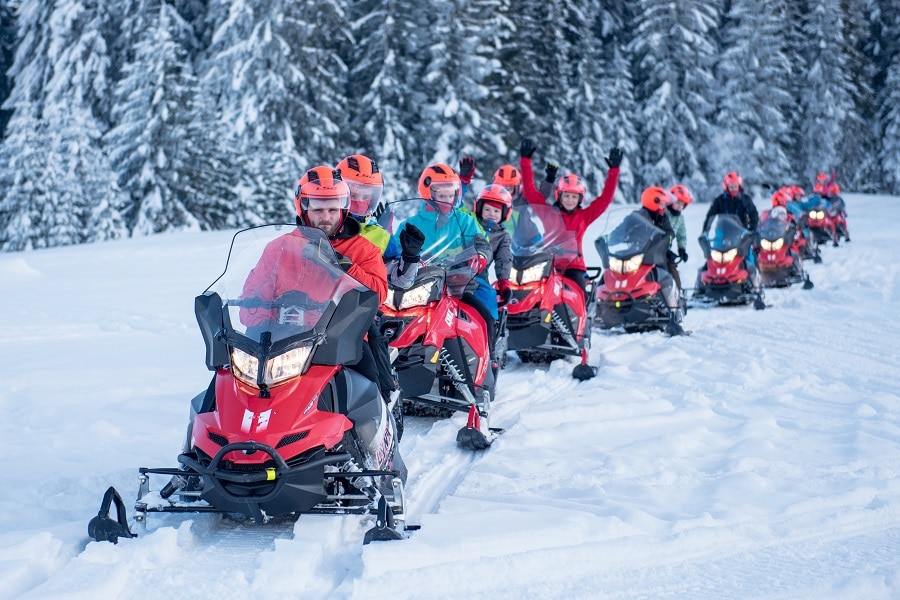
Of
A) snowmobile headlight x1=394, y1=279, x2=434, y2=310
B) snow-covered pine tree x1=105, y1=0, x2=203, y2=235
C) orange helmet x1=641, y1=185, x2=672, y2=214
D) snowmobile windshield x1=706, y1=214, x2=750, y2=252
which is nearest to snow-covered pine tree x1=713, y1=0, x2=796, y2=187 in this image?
snow-covered pine tree x1=105, y1=0, x2=203, y2=235

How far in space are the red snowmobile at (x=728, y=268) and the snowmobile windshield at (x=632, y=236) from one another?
279cm

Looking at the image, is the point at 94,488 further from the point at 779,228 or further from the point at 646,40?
the point at 646,40

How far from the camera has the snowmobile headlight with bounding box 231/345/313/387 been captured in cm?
383

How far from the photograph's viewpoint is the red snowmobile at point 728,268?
12547 millimetres

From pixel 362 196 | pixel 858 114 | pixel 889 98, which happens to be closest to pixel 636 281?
pixel 362 196

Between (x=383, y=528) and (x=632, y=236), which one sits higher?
(x=632, y=236)

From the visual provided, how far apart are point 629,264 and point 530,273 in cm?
225

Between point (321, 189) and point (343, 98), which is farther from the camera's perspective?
point (343, 98)

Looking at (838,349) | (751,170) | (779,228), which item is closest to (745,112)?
(751,170)

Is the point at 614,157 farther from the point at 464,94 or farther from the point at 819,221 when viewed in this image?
the point at 464,94

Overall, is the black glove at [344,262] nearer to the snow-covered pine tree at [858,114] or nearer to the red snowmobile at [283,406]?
the red snowmobile at [283,406]

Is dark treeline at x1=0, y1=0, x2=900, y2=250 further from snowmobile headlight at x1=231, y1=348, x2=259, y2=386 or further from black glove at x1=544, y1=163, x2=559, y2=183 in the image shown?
snowmobile headlight at x1=231, y1=348, x2=259, y2=386

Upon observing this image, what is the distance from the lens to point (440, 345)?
238 inches

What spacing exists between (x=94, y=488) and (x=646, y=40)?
3639 cm
